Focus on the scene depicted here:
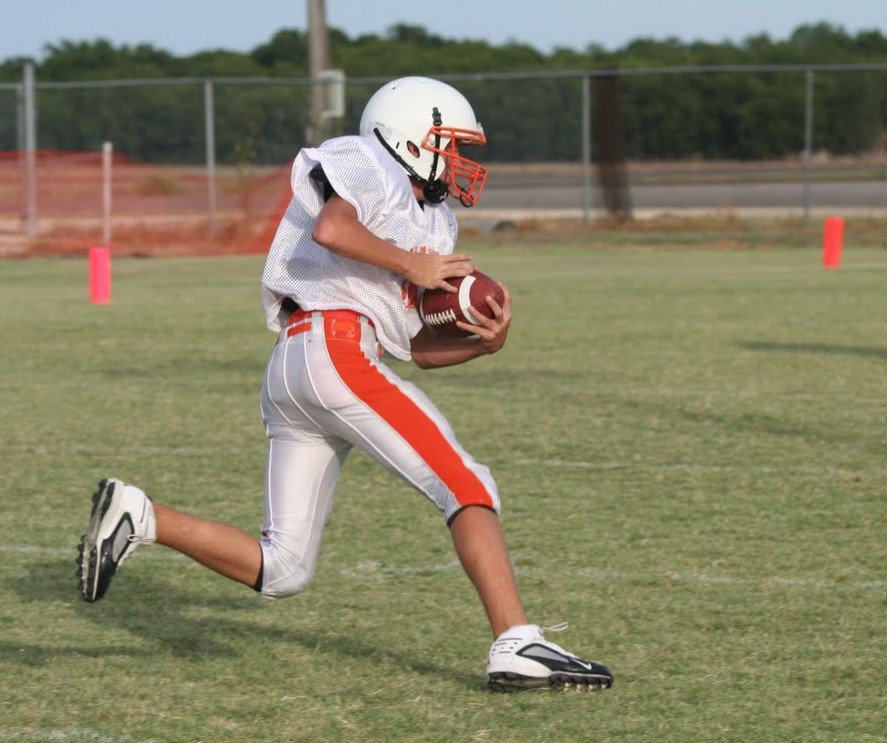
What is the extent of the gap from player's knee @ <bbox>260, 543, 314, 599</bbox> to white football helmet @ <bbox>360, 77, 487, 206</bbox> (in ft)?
3.52

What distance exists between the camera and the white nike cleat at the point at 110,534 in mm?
4176

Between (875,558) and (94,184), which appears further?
(94,184)

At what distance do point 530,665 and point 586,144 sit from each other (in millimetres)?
18694

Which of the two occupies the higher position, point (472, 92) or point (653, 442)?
point (472, 92)

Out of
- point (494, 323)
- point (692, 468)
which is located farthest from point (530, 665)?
point (692, 468)

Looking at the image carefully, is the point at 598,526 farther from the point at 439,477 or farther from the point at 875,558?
the point at 439,477

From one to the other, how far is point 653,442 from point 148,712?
13.4ft

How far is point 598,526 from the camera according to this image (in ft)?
20.2

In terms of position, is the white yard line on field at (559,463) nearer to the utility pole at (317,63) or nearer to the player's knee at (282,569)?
the player's knee at (282,569)

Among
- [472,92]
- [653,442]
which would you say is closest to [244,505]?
A: [653,442]

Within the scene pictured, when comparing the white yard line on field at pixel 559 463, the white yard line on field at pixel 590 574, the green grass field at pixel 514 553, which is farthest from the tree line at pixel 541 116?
the white yard line on field at pixel 590 574

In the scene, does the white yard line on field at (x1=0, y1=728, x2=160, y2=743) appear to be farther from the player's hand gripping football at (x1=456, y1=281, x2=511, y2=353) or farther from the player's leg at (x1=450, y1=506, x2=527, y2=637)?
the player's hand gripping football at (x1=456, y1=281, x2=511, y2=353)

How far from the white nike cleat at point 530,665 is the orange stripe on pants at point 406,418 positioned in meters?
0.34

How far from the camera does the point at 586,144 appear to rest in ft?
73.2
